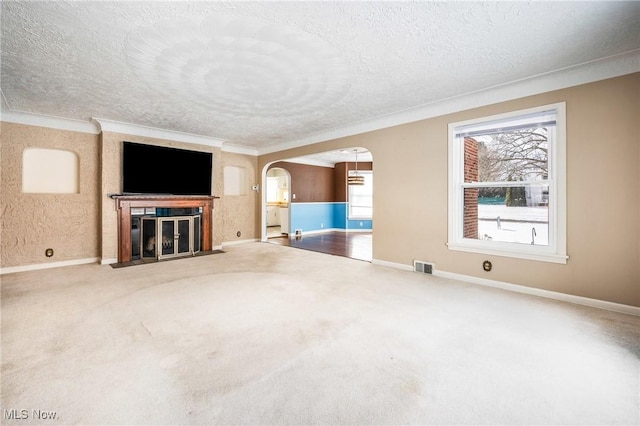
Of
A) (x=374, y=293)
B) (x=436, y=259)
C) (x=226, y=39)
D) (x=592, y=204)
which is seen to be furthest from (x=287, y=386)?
(x=592, y=204)

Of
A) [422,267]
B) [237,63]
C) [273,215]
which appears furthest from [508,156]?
[273,215]

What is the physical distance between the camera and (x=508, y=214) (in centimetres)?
366

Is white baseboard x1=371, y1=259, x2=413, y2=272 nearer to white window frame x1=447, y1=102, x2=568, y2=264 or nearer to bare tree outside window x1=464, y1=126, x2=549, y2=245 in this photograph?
white window frame x1=447, y1=102, x2=568, y2=264

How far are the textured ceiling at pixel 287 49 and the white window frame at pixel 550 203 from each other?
1.47 feet

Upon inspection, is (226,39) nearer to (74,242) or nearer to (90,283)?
(90,283)

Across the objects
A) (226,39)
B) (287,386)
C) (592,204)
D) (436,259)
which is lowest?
(287,386)

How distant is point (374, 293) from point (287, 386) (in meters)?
1.90

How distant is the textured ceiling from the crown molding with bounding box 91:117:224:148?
0.82 m

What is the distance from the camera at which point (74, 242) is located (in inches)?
196

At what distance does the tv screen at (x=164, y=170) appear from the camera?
517 centimetres

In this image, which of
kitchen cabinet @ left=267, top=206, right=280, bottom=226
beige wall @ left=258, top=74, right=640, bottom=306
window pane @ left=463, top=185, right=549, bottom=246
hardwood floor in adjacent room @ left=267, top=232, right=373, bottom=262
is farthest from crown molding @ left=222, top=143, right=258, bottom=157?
window pane @ left=463, top=185, right=549, bottom=246

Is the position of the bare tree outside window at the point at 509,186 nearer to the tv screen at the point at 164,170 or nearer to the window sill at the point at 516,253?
the window sill at the point at 516,253

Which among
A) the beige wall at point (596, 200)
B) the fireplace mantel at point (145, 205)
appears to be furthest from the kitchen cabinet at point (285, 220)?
the beige wall at point (596, 200)

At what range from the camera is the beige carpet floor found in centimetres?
153
